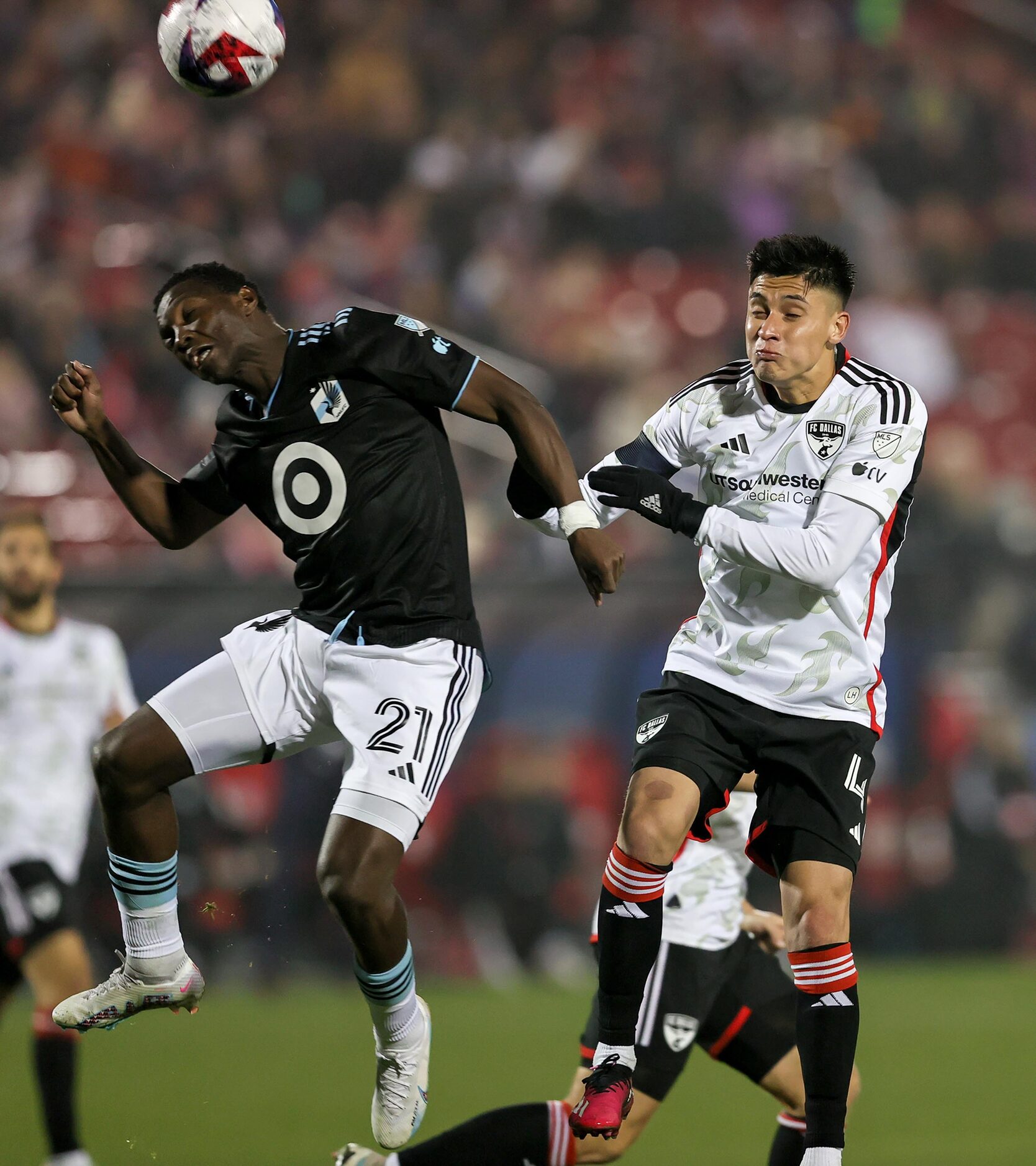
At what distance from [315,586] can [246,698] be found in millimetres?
375

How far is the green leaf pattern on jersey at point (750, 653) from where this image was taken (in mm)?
4078

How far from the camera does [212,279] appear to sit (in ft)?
14.0

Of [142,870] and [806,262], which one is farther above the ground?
[806,262]

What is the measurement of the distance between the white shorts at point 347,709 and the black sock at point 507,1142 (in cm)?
75

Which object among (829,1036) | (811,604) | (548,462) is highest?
(548,462)

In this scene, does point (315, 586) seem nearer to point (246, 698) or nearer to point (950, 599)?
point (246, 698)

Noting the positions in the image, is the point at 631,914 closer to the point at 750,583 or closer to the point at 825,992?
the point at 825,992

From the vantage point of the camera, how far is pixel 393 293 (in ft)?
38.7

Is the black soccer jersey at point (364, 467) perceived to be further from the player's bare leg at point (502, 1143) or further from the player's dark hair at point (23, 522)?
the player's dark hair at point (23, 522)

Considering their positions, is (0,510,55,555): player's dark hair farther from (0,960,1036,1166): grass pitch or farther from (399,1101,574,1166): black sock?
(399,1101,574,1166): black sock

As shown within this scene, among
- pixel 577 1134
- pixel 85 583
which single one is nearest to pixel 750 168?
pixel 85 583

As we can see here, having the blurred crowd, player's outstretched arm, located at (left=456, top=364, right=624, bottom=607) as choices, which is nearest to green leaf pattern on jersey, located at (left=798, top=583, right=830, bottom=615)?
player's outstretched arm, located at (left=456, top=364, right=624, bottom=607)

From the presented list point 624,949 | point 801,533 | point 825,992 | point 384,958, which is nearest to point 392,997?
point 384,958

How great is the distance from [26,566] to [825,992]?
3.78 m
